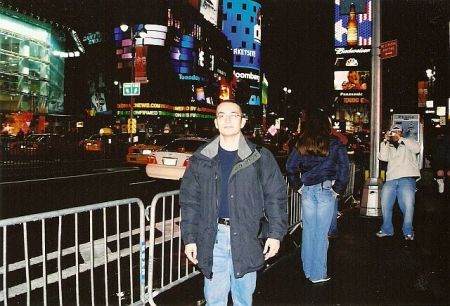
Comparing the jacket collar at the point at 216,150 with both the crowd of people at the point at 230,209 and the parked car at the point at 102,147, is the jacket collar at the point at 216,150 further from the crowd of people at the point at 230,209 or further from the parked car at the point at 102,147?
the parked car at the point at 102,147

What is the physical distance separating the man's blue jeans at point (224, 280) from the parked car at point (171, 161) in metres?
12.0

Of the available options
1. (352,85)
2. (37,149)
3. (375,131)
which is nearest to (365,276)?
(375,131)

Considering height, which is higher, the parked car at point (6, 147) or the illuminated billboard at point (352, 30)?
the illuminated billboard at point (352, 30)

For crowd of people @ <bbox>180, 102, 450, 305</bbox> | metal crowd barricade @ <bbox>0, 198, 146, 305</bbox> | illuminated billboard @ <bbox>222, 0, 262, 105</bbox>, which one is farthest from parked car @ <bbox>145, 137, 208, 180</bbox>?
illuminated billboard @ <bbox>222, 0, 262, 105</bbox>

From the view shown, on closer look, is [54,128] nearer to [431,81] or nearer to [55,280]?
[431,81]

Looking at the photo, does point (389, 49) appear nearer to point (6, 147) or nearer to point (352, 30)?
point (6, 147)

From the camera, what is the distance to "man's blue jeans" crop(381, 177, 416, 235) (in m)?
8.17

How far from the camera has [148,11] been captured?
71688mm

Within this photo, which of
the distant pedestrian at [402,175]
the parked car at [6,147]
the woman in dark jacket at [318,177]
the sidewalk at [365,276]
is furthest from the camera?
the parked car at [6,147]

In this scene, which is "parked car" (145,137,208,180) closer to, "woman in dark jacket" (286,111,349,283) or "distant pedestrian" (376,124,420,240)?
"distant pedestrian" (376,124,420,240)

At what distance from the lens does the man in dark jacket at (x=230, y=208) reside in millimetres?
3689

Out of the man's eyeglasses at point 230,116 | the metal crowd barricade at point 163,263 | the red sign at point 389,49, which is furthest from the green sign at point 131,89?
the man's eyeglasses at point 230,116

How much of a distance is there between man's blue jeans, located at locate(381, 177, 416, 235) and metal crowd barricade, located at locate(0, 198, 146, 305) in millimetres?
4336

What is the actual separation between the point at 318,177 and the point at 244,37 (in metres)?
122
